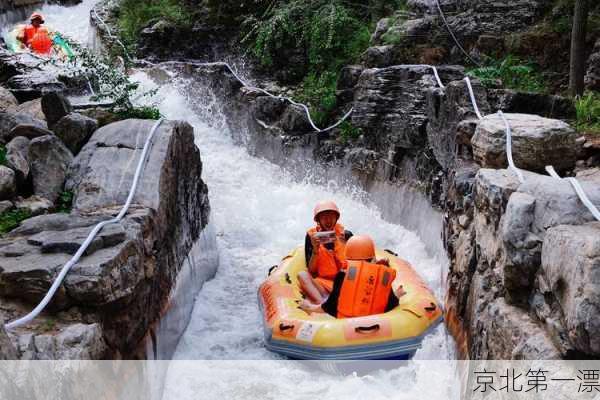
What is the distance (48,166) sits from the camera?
516 centimetres

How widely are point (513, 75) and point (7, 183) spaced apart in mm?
6371

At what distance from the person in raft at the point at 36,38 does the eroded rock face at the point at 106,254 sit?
7267mm

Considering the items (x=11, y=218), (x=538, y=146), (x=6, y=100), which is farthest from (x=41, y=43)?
(x=538, y=146)

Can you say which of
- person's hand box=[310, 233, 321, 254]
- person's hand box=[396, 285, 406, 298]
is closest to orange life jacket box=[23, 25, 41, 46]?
person's hand box=[310, 233, 321, 254]

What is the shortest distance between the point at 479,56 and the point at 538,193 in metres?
5.86

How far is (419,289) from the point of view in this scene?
5.88 metres

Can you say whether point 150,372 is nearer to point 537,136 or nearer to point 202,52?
point 537,136

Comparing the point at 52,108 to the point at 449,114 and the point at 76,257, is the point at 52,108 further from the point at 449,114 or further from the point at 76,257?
the point at 449,114

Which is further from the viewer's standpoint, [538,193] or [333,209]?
[333,209]

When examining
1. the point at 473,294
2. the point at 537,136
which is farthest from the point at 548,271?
the point at 537,136

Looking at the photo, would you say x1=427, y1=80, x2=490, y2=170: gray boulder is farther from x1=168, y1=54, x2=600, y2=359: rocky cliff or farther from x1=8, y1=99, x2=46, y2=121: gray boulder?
x1=8, y1=99, x2=46, y2=121: gray boulder

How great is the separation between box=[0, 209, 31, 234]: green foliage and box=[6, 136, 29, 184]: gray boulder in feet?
1.45

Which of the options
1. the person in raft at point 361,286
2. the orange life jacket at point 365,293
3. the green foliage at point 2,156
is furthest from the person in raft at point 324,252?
the green foliage at point 2,156

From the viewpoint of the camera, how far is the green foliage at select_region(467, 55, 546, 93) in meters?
7.70
